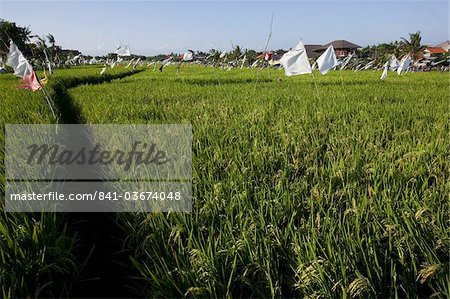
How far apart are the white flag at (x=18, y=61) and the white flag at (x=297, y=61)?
2.75 meters

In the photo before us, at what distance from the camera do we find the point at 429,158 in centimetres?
248

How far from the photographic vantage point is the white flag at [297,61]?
3.98 m

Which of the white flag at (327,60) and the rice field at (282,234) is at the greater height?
the white flag at (327,60)

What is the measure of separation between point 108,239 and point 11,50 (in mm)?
2425

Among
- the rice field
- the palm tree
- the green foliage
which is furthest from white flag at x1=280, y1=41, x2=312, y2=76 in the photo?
the palm tree

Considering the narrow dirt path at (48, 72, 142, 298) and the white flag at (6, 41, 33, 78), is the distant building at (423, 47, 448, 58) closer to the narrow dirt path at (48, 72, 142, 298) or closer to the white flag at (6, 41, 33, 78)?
the white flag at (6, 41, 33, 78)

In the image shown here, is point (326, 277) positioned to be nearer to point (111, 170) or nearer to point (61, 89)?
point (111, 170)

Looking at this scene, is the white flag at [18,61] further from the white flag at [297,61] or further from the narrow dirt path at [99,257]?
the white flag at [297,61]

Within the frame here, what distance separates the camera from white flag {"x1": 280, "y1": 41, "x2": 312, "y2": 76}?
3.98 meters

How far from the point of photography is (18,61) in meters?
3.32

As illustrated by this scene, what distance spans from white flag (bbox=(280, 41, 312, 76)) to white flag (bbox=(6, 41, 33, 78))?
2753 mm

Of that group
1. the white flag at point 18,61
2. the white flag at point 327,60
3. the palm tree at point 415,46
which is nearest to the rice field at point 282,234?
the white flag at point 18,61

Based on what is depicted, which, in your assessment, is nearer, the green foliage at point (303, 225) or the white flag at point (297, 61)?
the green foliage at point (303, 225)

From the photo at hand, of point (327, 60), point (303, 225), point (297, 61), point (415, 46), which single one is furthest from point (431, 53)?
point (303, 225)
